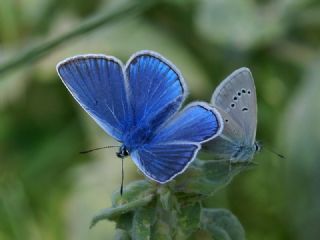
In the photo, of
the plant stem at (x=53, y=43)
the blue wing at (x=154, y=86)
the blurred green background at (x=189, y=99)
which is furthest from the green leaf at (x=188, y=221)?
the blurred green background at (x=189, y=99)

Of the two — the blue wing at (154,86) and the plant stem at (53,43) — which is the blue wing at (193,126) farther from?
the plant stem at (53,43)

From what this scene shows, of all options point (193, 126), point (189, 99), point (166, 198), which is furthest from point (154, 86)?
point (189, 99)

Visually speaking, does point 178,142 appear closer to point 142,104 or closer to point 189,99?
point 142,104

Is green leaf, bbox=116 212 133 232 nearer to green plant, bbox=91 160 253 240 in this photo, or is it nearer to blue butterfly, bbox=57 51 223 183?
green plant, bbox=91 160 253 240

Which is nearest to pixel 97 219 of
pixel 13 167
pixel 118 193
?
pixel 118 193

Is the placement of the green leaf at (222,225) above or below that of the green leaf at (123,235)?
below

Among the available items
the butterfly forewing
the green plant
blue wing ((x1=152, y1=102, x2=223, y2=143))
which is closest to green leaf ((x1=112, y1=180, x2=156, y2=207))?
the green plant
